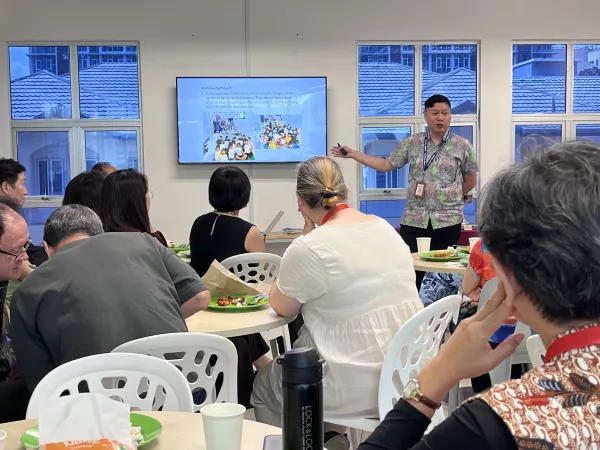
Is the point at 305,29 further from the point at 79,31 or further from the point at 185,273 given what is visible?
the point at 185,273

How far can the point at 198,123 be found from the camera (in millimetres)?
6039

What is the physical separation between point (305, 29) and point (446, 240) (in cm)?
247

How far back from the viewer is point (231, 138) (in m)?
6.07

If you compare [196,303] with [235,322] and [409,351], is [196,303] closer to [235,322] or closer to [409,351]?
[235,322]

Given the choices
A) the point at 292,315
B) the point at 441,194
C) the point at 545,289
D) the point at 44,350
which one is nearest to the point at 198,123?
the point at 441,194

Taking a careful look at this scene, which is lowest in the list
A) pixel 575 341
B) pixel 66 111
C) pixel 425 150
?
pixel 575 341

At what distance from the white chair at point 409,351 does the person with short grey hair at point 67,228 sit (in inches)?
42.0

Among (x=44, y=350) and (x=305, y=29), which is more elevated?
(x=305, y=29)

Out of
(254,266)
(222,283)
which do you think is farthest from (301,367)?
(254,266)

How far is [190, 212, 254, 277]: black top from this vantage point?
347cm

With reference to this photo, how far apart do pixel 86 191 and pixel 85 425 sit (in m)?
2.50

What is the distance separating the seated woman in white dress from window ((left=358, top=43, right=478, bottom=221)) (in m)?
Answer: 4.09

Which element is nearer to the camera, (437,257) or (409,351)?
(409,351)

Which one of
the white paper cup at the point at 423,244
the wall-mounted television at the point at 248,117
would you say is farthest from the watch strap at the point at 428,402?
the wall-mounted television at the point at 248,117
